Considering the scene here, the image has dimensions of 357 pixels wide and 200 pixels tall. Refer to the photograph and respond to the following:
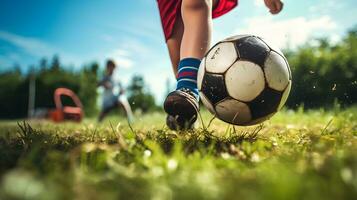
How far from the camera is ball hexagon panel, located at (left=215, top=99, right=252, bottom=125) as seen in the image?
2.28 metres

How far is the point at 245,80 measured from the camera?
7.30 feet

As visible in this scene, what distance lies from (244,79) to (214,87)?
23 cm

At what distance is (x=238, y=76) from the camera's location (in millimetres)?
2227

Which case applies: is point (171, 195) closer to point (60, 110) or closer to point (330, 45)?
point (60, 110)

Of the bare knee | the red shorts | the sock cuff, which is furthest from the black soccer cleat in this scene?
the red shorts

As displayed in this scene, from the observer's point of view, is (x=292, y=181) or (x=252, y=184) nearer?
(x=292, y=181)

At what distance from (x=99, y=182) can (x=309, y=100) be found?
265cm

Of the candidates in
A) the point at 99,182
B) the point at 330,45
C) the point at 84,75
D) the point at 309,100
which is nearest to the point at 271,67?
the point at 309,100

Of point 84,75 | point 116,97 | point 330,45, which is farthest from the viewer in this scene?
point 84,75

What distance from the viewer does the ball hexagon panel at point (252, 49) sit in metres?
2.23

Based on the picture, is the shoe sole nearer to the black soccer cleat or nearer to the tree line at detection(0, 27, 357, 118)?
the black soccer cleat

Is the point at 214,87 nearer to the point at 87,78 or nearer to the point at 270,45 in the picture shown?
the point at 270,45

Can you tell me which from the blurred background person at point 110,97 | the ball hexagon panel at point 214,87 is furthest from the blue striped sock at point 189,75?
the blurred background person at point 110,97

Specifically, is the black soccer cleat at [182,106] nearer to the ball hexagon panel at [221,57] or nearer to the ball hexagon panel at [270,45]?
the ball hexagon panel at [221,57]
